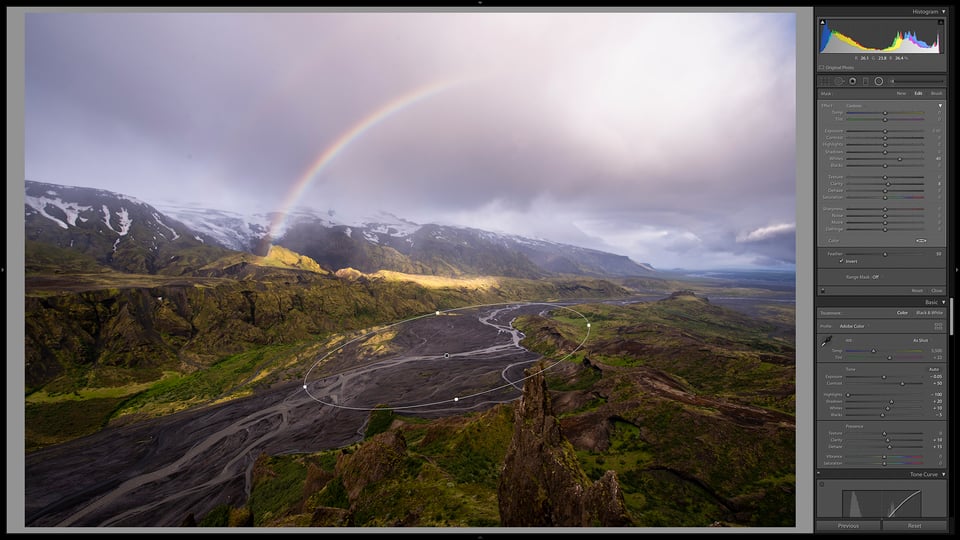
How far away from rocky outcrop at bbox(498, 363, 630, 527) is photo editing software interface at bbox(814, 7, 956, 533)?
2.59 meters

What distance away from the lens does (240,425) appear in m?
18.2

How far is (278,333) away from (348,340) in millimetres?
11049

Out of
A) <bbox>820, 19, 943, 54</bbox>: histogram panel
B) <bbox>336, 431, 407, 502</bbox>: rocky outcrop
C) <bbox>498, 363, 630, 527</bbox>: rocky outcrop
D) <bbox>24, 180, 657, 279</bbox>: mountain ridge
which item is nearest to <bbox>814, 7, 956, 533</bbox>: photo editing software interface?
<bbox>820, 19, 943, 54</bbox>: histogram panel

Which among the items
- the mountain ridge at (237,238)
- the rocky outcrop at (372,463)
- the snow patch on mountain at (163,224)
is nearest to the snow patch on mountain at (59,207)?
the mountain ridge at (237,238)

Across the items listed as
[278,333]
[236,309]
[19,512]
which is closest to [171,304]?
[236,309]

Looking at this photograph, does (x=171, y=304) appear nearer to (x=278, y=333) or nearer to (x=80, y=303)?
(x=80, y=303)

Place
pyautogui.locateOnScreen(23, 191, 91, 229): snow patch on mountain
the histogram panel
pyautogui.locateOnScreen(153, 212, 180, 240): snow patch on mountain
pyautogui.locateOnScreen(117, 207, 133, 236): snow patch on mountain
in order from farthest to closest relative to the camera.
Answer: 1. pyautogui.locateOnScreen(153, 212, 180, 240): snow patch on mountain
2. pyautogui.locateOnScreen(117, 207, 133, 236): snow patch on mountain
3. pyautogui.locateOnScreen(23, 191, 91, 229): snow patch on mountain
4. the histogram panel

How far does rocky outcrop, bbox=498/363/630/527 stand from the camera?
175 inches

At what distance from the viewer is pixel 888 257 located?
3.63m

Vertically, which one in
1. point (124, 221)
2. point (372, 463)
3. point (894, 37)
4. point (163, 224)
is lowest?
point (372, 463)

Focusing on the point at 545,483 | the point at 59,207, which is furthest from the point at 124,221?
the point at 545,483

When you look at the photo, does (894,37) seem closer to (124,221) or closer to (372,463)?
(372,463)

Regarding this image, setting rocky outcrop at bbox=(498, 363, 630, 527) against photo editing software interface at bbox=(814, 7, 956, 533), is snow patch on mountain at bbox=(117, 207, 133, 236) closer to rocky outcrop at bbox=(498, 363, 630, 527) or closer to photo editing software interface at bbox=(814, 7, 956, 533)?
rocky outcrop at bbox=(498, 363, 630, 527)

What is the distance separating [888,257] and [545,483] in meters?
5.50
